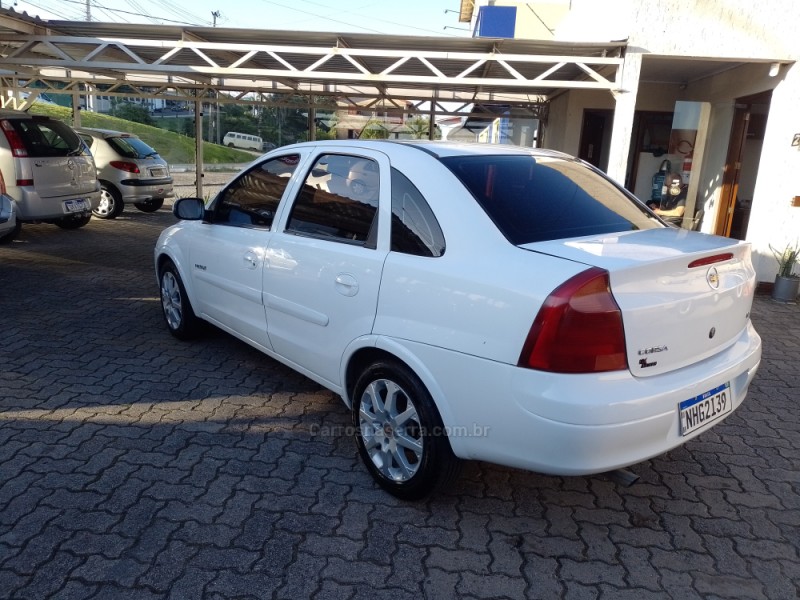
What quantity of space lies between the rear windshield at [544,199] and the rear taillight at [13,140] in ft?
25.4

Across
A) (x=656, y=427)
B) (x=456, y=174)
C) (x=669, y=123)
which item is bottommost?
(x=656, y=427)

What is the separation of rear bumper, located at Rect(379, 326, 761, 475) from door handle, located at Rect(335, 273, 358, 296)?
0.54 metres

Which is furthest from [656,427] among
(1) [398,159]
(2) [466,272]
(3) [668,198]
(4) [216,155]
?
(4) [216,155]

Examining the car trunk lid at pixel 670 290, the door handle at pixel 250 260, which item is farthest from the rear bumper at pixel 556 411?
the door handle at pixel 250 260

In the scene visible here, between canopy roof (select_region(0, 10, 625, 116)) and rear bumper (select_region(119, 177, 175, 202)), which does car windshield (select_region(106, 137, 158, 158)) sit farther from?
canopy roof (select_region(0, 10, 625, 116))

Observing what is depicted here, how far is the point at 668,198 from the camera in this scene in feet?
35.6

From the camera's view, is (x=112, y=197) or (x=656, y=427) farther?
(x=112, y=197)

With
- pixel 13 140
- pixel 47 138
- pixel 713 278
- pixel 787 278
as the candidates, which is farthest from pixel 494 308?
pixel 47 138

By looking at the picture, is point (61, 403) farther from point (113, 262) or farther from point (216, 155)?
point (216, 155)

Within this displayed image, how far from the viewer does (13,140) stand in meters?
8.52

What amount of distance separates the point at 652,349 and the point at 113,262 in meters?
7.88

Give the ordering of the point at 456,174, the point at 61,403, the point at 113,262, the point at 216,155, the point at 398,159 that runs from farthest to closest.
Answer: the point at 216,155
the point at 113,262
the point at 61,403
the point at 398,159
the point at 456,174

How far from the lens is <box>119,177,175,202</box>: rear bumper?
12234mm

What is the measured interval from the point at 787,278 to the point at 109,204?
11521mm
